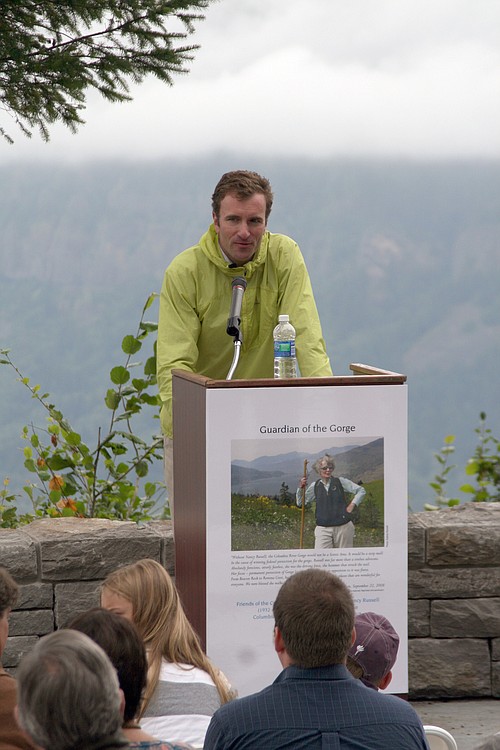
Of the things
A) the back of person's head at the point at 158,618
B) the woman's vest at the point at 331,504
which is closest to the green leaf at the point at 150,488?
the woman's vest at the point at 331,504

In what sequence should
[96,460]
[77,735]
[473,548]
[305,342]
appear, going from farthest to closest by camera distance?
[96,460], [473,548], [305,342], [77,735]

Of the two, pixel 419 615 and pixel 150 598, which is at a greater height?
pixel 150 598

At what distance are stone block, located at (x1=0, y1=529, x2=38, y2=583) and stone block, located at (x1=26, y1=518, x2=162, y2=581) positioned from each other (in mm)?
33

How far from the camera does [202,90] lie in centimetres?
1012

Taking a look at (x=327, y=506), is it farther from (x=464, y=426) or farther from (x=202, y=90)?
(x=202, y=90)

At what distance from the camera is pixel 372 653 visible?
2734mm

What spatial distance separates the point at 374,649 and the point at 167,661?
1.59ft

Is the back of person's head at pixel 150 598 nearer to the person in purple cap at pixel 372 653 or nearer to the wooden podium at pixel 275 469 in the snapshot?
the person in purple cap at pixel 372 653

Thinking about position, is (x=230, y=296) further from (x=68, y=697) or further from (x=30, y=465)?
(x=68, y=697)

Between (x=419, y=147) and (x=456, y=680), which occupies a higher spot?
(x=419, y=147)

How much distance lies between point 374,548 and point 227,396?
66cm

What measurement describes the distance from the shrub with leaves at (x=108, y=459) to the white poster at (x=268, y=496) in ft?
6.77

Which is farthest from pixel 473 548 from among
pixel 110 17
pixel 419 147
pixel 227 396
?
pixel 419 147

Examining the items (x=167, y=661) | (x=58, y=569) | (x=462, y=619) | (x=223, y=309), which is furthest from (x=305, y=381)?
(x=462, y=619)
